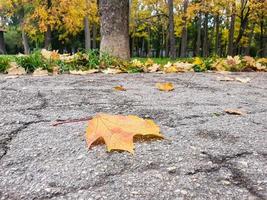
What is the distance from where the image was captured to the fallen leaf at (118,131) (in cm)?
133

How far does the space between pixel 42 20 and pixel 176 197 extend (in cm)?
2170

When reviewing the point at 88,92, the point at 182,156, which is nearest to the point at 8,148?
the point at 182,156

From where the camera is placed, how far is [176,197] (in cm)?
103

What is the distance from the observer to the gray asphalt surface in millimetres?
1091

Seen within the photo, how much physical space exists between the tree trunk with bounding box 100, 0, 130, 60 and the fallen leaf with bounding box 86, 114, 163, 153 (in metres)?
4.10

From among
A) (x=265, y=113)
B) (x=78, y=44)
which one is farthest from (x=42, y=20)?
(x=265, y=113)

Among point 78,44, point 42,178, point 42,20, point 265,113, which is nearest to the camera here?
point 42,178

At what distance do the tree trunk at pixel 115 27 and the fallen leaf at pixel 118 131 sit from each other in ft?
13.4

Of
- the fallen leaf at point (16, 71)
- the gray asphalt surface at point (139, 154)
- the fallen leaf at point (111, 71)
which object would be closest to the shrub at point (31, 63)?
the fallen leaf at point (16, 71)

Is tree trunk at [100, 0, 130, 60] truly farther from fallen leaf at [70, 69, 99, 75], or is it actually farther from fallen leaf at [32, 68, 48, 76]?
fallen leaf at [32, 68, 48, 76]

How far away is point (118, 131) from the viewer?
1358 millimetres

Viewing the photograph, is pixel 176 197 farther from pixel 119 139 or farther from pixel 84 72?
pixel 84 72

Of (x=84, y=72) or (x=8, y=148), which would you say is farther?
(x=84, y=72)

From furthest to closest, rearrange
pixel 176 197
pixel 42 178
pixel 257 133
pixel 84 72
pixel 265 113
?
pixel 84 72
pixel 265 113
pixel 257 133
pixel 42 178
pixel 176 197
